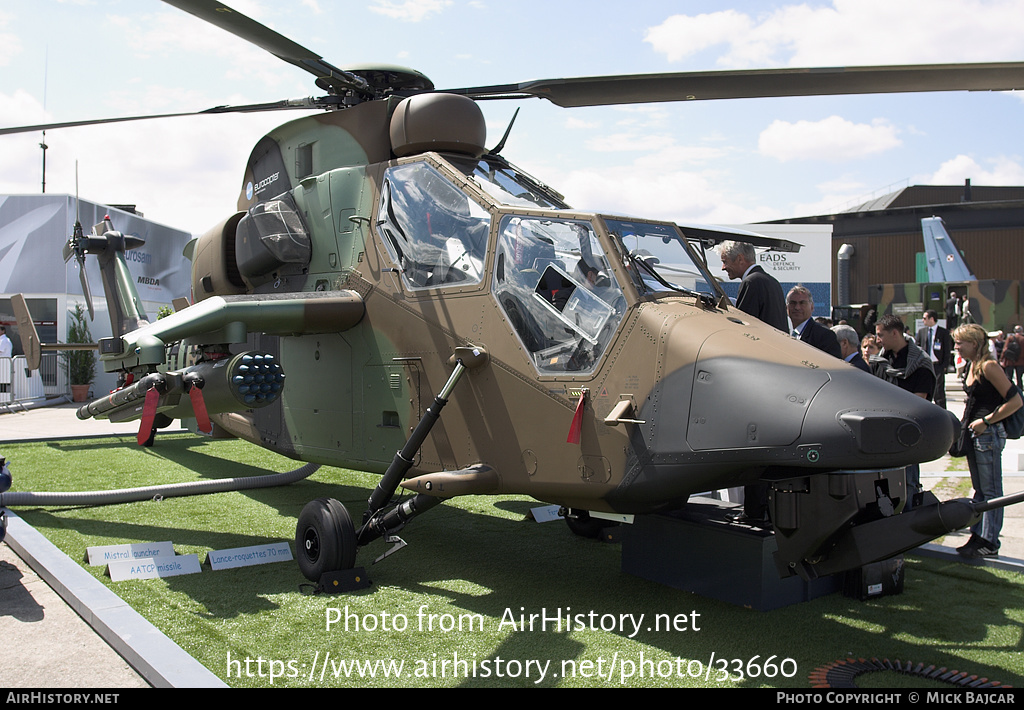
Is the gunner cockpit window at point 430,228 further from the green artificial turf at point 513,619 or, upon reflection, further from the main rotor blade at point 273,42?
the green artificial turf at point 513,619

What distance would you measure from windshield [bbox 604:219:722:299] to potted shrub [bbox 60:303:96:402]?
823 inches

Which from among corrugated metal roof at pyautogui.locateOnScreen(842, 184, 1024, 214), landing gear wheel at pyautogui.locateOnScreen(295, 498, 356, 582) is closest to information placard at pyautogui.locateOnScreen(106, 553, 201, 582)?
landing gear wheel at pyautogui.locateOnScreen(295, 498, 356, 582)

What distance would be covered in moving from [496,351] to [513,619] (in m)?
1.67

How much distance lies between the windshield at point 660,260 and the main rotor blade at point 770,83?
3.75ft

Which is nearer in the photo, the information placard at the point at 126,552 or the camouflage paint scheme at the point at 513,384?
the camouflage paint scheme at the point at 513,384

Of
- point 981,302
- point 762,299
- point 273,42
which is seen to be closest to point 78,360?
point 273,42

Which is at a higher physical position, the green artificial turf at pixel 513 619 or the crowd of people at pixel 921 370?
the crowd of people at pixel 921 370

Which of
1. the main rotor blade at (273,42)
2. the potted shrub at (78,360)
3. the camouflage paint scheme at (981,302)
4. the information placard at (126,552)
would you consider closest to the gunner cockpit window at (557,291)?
the main rotor blade at (273,42)

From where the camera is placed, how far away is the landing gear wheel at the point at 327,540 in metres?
5.27

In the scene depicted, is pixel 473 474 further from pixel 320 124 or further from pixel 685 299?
pixel 320 124

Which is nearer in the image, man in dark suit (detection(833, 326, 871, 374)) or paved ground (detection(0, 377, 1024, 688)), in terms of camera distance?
paved ground (detection(0, 377, 1024, 688))

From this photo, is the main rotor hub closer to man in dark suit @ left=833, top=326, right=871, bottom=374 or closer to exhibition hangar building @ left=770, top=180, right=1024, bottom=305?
man in dark suit @ left=833, top=326, right=871, bottom=374

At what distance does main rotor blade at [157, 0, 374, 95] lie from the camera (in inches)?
201

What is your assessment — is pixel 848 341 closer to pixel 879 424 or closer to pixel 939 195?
pixel 879 424
